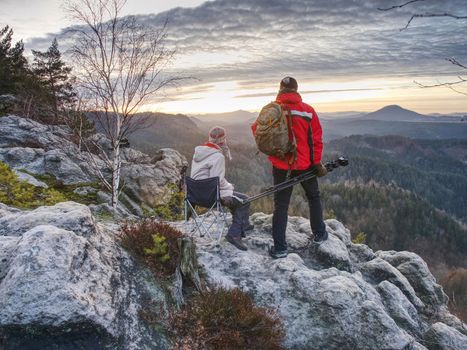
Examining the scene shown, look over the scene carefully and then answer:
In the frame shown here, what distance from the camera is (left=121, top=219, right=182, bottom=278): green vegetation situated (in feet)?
20.9

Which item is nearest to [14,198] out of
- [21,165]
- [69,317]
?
[69,317]

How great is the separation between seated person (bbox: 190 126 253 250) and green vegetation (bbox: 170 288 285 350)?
2366mm

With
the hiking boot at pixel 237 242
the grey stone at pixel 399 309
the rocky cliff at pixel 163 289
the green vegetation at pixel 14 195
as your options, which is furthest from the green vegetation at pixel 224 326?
the green vegetation at pixel 14 195

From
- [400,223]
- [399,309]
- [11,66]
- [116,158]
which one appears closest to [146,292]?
[399,309]

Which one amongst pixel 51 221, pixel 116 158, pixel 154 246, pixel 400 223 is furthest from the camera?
pixel 400 223

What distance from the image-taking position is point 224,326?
17.2ft

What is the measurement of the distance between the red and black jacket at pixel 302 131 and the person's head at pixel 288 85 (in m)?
0.09

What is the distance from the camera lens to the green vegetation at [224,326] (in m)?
5.04

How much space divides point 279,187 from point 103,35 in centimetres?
721

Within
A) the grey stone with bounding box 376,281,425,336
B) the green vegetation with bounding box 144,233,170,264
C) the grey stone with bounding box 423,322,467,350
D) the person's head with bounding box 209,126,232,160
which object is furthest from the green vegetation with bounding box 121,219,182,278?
the grey stone with bounding box 423,322,467,350

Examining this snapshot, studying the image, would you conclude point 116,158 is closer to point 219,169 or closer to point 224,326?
point 219,169

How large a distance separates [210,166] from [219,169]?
0.20m

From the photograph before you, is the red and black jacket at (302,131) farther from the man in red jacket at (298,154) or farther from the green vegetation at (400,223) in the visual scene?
the green vegetation at (400,223)

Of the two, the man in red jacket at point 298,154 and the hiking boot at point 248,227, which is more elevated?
the man in red jacket at point 298,154
